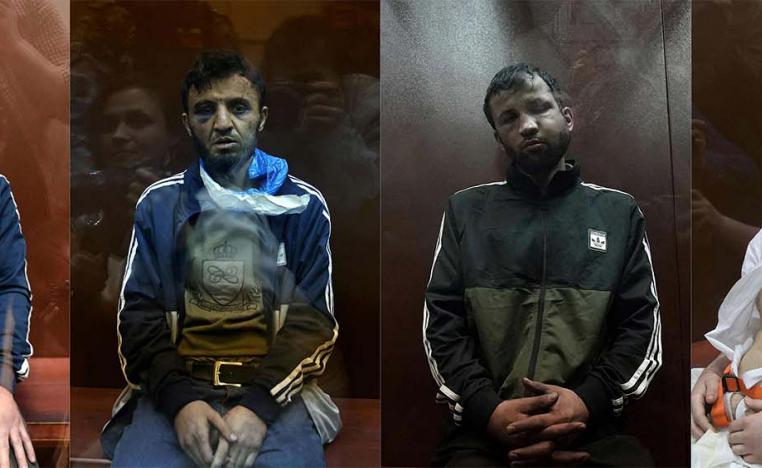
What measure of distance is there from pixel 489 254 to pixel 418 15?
891mm

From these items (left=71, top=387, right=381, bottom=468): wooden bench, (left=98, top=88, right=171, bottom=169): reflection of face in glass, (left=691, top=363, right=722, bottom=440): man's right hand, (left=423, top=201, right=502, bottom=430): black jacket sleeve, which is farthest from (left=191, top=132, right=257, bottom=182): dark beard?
(left=691, top=363, right=722, bottom=440): man's right hand

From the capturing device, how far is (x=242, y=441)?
11.6 feet

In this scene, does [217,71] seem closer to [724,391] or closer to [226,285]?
[226,285]

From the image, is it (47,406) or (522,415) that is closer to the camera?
(522,415)

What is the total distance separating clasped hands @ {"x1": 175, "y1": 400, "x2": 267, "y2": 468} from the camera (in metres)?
3.55

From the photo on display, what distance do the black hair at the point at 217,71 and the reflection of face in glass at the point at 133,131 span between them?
12 cm

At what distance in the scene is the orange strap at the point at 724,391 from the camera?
356 cm

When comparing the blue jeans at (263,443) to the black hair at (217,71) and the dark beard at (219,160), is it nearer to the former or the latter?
the dark beard at (219,160)

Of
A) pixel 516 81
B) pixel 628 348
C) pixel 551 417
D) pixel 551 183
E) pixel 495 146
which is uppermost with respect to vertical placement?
pixel 516 81

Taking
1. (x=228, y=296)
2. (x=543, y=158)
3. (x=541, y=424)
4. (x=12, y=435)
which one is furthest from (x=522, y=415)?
(x=12, y=435)

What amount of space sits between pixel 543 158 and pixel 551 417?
91 cm

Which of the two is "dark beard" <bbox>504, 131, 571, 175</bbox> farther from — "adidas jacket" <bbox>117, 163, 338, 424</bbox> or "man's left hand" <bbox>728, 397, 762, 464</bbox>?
"man's left hand" <bbox>728, 397, 762, 464</bbox>

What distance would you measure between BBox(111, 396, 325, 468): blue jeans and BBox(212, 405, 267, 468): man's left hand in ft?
0.08

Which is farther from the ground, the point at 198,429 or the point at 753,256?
the point at 753,256
